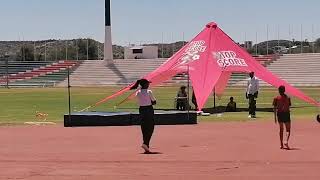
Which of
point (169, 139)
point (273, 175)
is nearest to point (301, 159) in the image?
point (273, 175)

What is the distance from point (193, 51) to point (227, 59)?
1.72 metres

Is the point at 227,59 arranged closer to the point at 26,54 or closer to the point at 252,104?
the point at 252,104

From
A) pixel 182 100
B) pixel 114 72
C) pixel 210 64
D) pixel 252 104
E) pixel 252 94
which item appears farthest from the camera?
pixel 114 72

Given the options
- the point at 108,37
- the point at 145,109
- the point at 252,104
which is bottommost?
the point at 252,104

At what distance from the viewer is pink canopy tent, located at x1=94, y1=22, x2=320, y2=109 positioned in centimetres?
2852

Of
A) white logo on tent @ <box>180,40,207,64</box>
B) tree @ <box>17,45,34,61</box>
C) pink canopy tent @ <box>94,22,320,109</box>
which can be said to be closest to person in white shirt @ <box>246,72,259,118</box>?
pink canopy tent @ <box>94,22,320,109</box>

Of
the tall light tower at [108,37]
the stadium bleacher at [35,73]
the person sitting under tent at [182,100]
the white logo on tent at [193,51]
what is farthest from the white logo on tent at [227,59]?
the tall light tower at [108,37]

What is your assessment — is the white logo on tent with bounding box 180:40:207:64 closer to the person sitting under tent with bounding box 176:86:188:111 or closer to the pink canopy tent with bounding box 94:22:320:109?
the pink canopy tent with bounding box 94:22:320:109

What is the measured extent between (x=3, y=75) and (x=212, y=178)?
86.2 m

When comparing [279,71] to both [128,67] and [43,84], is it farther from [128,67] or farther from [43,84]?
[43,84]

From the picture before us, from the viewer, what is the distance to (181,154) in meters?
15.0

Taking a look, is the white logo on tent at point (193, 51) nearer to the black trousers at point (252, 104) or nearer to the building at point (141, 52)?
the black trousers at point (252, 104)

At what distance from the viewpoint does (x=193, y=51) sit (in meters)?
31.0

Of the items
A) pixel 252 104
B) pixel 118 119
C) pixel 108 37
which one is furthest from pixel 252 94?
pixel 108 37
